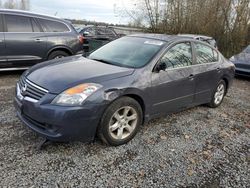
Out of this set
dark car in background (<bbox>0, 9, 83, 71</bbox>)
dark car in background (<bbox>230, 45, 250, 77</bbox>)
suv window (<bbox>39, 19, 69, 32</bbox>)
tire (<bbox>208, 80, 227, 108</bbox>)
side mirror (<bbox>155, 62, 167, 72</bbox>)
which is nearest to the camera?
side mirror (<bbox>155, 62, 167, 72</bbox>)

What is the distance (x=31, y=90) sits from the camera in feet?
10.9

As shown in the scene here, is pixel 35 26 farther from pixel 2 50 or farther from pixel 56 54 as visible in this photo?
pixel 2 50

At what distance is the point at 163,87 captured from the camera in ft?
13.1

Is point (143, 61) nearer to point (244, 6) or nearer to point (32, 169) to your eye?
point (32, 169)

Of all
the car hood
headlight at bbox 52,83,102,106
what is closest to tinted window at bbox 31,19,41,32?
the car hood

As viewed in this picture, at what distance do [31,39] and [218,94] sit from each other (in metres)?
4.95

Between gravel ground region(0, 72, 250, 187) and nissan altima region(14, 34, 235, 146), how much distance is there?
280mm

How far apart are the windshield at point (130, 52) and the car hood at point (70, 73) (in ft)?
0.75

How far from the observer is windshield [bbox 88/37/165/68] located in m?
3.96

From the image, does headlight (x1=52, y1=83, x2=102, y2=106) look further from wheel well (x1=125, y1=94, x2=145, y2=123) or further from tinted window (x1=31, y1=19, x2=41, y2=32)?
tinted window (x1=31, y1=19, x2=41, y2=32)

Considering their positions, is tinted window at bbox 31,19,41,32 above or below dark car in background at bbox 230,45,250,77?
above

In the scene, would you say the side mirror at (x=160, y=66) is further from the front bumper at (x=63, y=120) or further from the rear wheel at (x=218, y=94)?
the rear wheel at (x=218, y=94)

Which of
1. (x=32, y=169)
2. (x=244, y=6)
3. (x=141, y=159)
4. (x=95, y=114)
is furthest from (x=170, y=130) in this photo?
(x=244, y=6)

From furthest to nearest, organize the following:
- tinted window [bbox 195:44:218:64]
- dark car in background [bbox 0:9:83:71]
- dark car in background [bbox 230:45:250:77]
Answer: dark car in background [bbox 230:45:250:77], dark car in background [bbox 0:9:83:71], tinted window [bbox 195:44:218:64]
